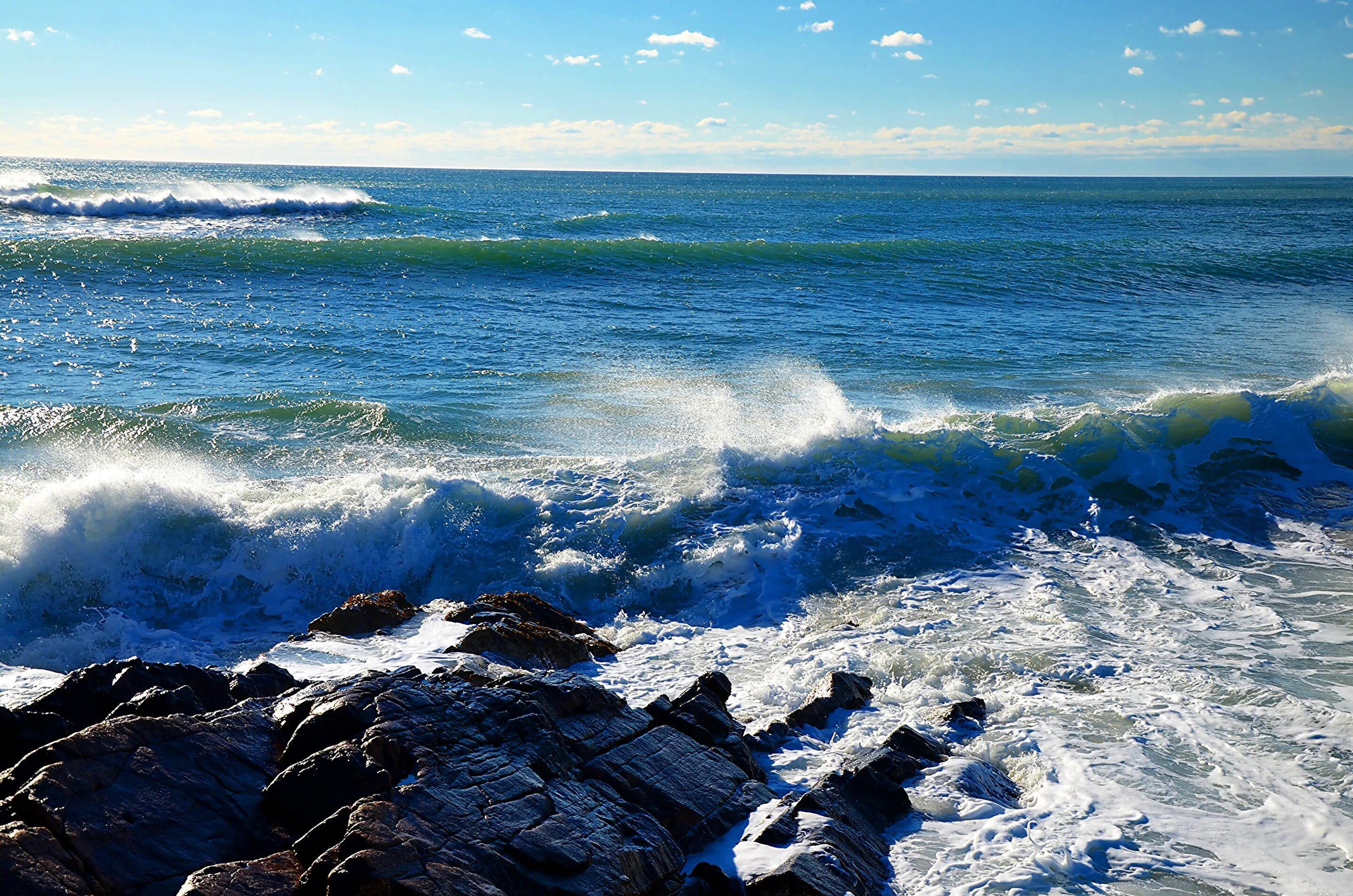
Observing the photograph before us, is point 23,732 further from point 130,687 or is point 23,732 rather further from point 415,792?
point 415,792

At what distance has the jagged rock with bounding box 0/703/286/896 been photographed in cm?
353

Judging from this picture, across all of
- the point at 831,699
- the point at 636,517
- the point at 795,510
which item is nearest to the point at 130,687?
the point at 831,699

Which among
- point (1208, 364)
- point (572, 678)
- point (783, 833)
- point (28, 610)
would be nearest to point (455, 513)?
point (28, 610)

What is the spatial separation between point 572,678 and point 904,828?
2.04 m

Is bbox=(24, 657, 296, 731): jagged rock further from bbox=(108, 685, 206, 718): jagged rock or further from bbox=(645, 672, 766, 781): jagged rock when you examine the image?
bbox=(645, 672, 766, 781): jagged rock

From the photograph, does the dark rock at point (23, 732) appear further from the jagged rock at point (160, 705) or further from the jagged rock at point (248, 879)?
the jagged rock at point (248, 879)

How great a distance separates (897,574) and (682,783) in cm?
516

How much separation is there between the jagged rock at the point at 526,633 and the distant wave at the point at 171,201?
39.1 meters

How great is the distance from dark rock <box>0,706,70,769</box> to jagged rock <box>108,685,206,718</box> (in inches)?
9.7

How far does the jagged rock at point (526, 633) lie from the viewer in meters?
6.68

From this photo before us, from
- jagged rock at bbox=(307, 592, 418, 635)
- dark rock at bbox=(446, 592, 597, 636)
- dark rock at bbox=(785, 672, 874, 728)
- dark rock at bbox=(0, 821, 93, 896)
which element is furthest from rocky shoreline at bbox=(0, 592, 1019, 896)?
jagged rock at bbox=(307, 592, 418, 635)

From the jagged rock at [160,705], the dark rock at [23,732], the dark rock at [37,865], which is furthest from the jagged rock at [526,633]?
the dark rock at [37,865]

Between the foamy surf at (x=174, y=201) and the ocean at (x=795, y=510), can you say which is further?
the foamy surf at (x=174, y=201)

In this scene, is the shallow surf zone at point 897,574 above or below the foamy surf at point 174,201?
below
